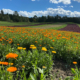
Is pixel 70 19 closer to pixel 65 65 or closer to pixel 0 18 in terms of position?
pixel 0 18

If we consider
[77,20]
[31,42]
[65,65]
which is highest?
[77,20]

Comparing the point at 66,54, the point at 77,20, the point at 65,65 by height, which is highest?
the point at 77,20

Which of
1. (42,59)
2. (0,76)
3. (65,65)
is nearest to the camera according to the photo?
(0,76)

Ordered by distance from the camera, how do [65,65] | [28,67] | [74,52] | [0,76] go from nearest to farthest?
[0,76] < [28,67] < [65,65] < [74,52]

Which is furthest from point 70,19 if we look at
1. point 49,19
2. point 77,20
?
point 49,19

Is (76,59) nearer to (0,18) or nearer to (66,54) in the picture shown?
(66,54)

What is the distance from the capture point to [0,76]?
1.46 m

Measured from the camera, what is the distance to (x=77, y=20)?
62.9 metres

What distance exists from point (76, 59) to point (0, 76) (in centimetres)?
250

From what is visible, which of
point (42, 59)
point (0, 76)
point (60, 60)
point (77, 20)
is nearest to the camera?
point (0, 76)

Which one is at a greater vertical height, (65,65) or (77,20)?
(77,20)

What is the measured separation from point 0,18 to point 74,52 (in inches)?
2787

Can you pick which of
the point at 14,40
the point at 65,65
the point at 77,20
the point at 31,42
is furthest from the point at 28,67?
the point at 77,20

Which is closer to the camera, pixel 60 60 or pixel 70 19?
pixel 60 60
